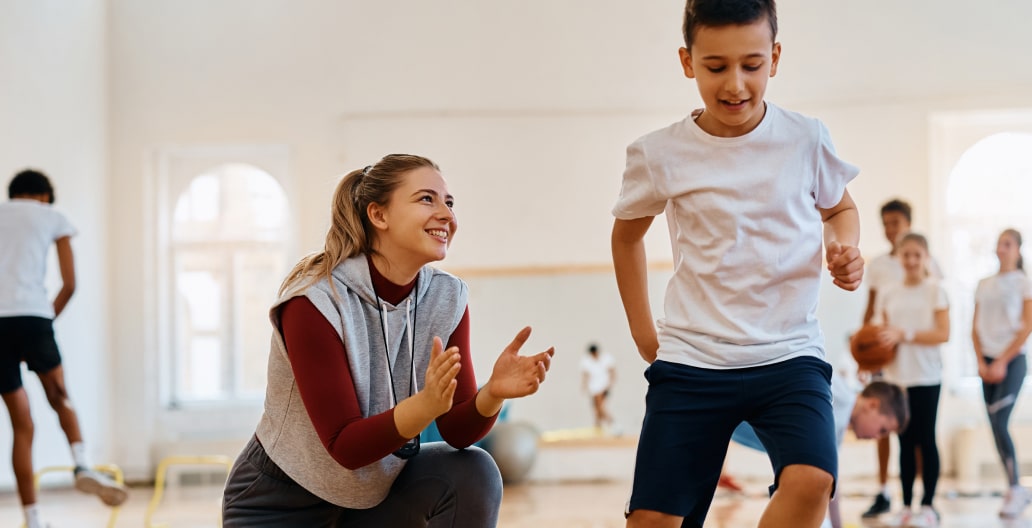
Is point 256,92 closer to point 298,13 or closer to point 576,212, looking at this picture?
point 298,13

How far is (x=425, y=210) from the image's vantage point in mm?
2148

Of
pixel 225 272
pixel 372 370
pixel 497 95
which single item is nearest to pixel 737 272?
pixel 372 370

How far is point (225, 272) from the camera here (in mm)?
Answer: 7332

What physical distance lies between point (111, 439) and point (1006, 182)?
19.2 feet

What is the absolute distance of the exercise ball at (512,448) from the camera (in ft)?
21.2

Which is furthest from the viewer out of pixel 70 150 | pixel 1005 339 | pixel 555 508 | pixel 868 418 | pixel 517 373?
pixel 70 150

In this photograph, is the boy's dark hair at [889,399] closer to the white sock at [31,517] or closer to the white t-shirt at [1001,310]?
the white t-shirt at [1001,310]

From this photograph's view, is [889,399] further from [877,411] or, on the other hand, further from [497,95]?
[497,95]

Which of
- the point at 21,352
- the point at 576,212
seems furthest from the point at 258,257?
the point at 21,352

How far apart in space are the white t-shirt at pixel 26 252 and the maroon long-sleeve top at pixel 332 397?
2.85m

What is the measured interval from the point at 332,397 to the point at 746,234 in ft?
2.55

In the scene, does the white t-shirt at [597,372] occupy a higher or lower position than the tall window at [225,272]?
lower

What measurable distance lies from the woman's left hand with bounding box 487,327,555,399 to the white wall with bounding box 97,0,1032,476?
4.90 metres

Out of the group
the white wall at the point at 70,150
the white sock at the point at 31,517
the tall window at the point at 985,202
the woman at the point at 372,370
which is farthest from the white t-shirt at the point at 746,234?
the tall window at the point at 985,202
